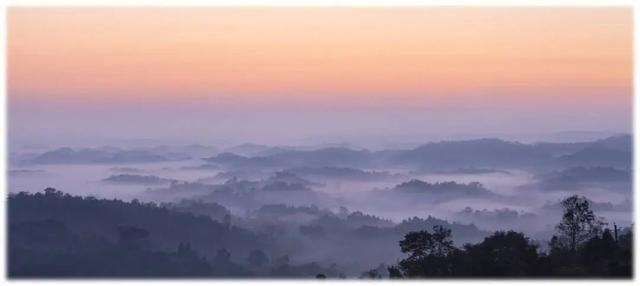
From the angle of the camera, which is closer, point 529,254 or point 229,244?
point 529,254

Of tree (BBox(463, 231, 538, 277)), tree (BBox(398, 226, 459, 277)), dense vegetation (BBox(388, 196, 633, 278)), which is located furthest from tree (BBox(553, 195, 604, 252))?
tree (BBox(463, 231, 538, 277))

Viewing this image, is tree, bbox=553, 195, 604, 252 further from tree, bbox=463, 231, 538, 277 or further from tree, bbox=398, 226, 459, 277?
tree, bbox=463, 231, 538, 277

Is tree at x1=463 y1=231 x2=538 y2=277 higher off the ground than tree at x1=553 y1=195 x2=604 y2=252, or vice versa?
tree at x1=553 y1=195 x2=604 y2=252

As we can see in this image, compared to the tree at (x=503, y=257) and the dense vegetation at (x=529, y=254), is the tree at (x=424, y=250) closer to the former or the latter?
the dense vegetation at (x=529, y=254)

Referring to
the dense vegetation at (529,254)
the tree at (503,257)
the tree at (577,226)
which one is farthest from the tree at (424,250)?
the tree at (577,226)

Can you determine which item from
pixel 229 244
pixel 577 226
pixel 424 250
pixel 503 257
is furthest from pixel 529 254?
pixel 229 244

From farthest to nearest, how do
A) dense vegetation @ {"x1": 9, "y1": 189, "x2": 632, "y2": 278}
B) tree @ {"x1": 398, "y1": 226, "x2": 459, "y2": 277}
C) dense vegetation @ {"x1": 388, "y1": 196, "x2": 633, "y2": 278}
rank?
tree @ {"x1": 398, "y1": 226, "x2": 459, "y2": 277} < dense vegetation @ {"x1": 9, "y1": 189, "x2": 632, "y2": 278} < dense vegetation @ {"x1": 388, "y1": 196, "x2": 633, "y2": 278}

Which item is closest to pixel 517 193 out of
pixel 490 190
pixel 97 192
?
pixel 490 190

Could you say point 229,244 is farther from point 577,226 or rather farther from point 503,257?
point 503,257
